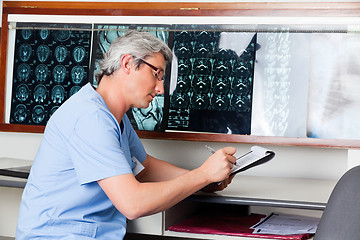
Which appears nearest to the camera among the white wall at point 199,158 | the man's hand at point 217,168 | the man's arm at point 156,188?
the man's arm at point 156,188

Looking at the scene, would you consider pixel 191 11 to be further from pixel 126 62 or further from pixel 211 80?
pixel 126 62

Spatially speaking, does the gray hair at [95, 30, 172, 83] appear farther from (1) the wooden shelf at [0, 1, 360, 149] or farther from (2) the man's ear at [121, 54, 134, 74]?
(1) the wooden shelf at [0, 1, 360, 149]

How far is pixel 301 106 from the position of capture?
7.44ft

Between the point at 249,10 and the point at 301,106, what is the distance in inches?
20.5

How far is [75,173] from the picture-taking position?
5.21 feet

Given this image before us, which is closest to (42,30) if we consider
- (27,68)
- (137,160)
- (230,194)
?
(27,68)

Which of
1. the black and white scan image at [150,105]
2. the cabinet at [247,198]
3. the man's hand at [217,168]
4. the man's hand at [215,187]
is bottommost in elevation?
the cabinet at [247,198]

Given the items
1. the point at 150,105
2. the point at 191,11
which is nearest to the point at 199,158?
the point at 150,105

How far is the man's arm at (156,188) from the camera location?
4.86 ft

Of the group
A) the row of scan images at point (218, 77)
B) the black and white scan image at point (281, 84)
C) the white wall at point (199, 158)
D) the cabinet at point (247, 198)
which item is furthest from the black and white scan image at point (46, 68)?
the black and white scan image at point (281, 84)

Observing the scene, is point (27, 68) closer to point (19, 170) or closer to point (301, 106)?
point (19, 170)

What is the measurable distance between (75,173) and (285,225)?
874mm

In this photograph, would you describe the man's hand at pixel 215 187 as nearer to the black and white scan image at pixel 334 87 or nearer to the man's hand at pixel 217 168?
the man's hand at pixel 217 168

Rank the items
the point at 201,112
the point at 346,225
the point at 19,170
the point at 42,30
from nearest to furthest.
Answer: the point at 346,225, the point at 19,170, the point at 201,112, the point at 42,30
